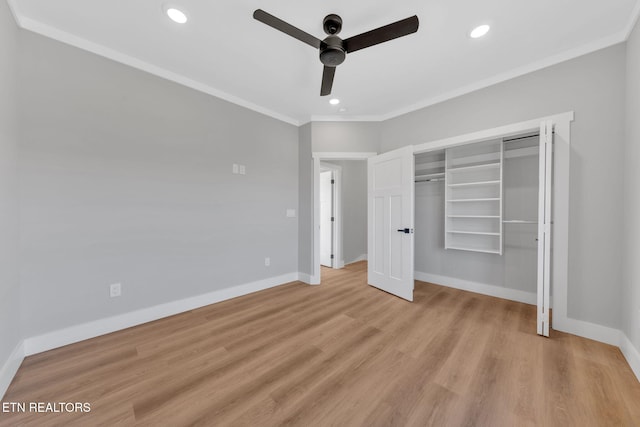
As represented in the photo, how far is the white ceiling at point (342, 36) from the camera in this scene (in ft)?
5.93

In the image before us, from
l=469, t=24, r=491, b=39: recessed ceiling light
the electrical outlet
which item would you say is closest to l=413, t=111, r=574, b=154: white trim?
l=469, t=24, r=491, b=39: recessed ceiling light

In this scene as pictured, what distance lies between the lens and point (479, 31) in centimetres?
204

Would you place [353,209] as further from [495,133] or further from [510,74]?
[510,74]

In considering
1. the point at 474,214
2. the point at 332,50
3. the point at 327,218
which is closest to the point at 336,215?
the point at 327,218

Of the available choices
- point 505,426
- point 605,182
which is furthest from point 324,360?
point 605,182

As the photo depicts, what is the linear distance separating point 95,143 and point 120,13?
3.66 ft

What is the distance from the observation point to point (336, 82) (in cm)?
283

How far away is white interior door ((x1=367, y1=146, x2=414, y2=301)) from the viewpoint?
3.09 meters

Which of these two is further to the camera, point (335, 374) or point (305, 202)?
point (305, 202)

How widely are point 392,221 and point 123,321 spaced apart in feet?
10.7

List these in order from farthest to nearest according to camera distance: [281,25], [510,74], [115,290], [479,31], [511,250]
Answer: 1. [511,250]
2. [510,74]
3. [115,290]
4. [479,31]
5. [281,25]

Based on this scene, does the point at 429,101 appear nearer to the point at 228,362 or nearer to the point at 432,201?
the point at 432,201

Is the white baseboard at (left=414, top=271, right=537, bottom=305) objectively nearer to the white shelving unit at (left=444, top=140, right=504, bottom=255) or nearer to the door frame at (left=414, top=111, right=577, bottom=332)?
the white shelving unit at (left=444, top=140, right=504, bottom=255)

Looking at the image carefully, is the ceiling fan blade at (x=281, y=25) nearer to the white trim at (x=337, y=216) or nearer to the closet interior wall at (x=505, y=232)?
the closet interior wall at (x=505, y=232)
